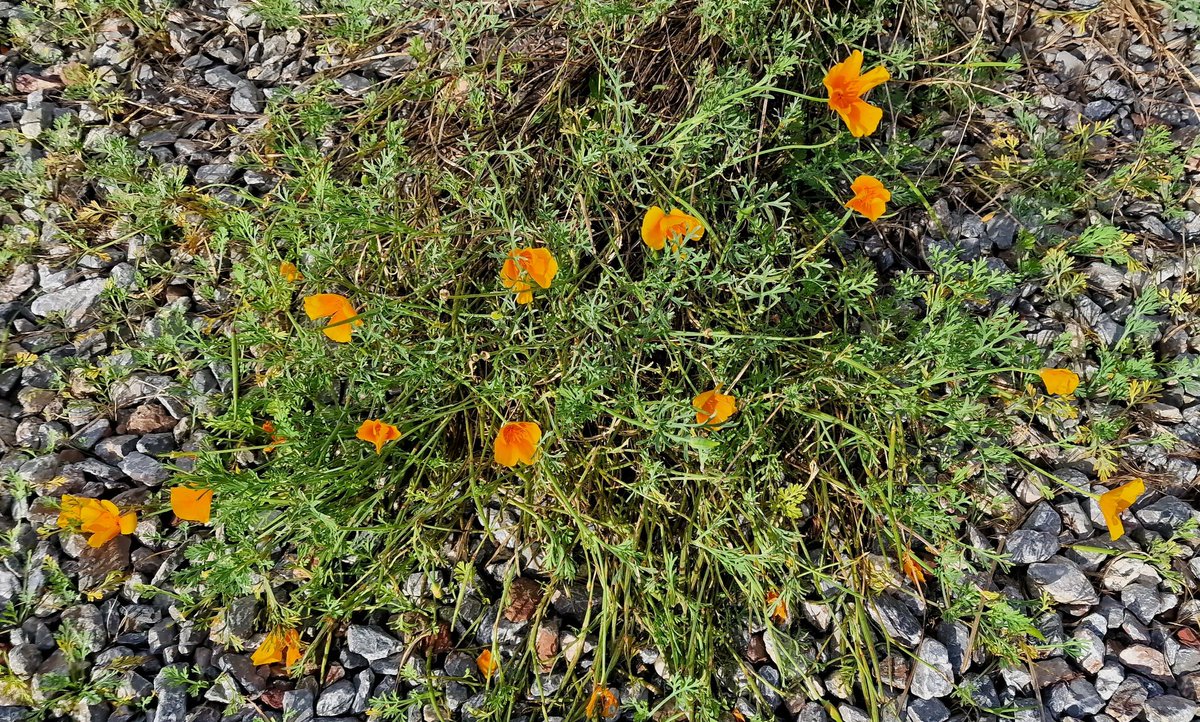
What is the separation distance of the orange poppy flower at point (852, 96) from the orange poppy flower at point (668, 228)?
0.44 metres

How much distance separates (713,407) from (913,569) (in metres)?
0.68

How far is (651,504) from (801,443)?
42 centimetres

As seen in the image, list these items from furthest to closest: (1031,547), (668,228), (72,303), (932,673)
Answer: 1. (72,303)
2. (1031,547)
3. (932,673)
4. (668,228)

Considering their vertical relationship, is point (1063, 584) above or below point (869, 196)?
below

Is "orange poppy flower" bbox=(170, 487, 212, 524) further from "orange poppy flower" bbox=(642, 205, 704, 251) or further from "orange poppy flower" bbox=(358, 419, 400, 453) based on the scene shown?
"orange poppy flower" bbox=(642, 205, 704, 251)

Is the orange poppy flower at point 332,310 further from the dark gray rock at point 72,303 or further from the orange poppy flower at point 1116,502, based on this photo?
the orange poppy flower at point 1116,502

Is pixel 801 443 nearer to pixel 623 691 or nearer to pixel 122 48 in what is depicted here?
pixel 623 691

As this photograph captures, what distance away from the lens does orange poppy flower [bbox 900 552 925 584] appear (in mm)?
2021

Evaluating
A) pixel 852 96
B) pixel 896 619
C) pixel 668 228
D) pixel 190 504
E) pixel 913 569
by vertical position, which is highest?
pixel 852 96

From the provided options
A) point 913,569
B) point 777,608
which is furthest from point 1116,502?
point 777,608

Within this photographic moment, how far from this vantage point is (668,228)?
1.88 meters

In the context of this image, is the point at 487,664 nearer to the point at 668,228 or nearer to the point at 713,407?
the point at 713,407

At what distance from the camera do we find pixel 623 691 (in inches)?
77.4

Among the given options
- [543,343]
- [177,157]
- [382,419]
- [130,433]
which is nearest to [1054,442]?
[543,343]
